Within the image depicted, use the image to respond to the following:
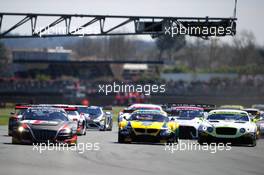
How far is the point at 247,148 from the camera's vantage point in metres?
25.0

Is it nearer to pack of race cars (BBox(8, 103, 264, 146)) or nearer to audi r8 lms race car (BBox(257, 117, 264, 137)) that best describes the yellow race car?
pack of race cars (BBox(8, 103, 264, 146))

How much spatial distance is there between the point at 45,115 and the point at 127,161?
6231 mm

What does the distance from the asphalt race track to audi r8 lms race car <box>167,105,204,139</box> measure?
22.2 ft

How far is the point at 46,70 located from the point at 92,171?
98.7m

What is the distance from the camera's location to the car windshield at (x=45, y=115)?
79.0 ft

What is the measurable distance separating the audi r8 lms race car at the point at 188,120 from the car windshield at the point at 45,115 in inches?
242

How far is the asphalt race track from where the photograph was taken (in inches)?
637

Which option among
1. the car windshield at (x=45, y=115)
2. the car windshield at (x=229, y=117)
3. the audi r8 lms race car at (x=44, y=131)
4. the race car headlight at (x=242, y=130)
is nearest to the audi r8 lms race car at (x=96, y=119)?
the car windshield at (x=229, y=117)

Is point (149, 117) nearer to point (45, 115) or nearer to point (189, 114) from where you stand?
point (45, 115)

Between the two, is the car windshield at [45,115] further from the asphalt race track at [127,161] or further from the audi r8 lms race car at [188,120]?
the audi r8 lms race car at [188,120]

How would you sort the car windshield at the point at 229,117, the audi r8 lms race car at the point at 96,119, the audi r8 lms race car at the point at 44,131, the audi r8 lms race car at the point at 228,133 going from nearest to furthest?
the audi r8 lms race car at the point at 44,131
the audi r8 lms race car at the point at 228,133
the car windshield at the point at 229,117
the audi r8 lms race car at the point at 96,119

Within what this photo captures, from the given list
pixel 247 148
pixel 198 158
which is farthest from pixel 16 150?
pixel 247 148

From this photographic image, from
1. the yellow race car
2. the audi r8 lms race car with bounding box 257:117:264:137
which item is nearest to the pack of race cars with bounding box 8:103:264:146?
the yellow race car

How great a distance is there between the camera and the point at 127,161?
1852 cm
